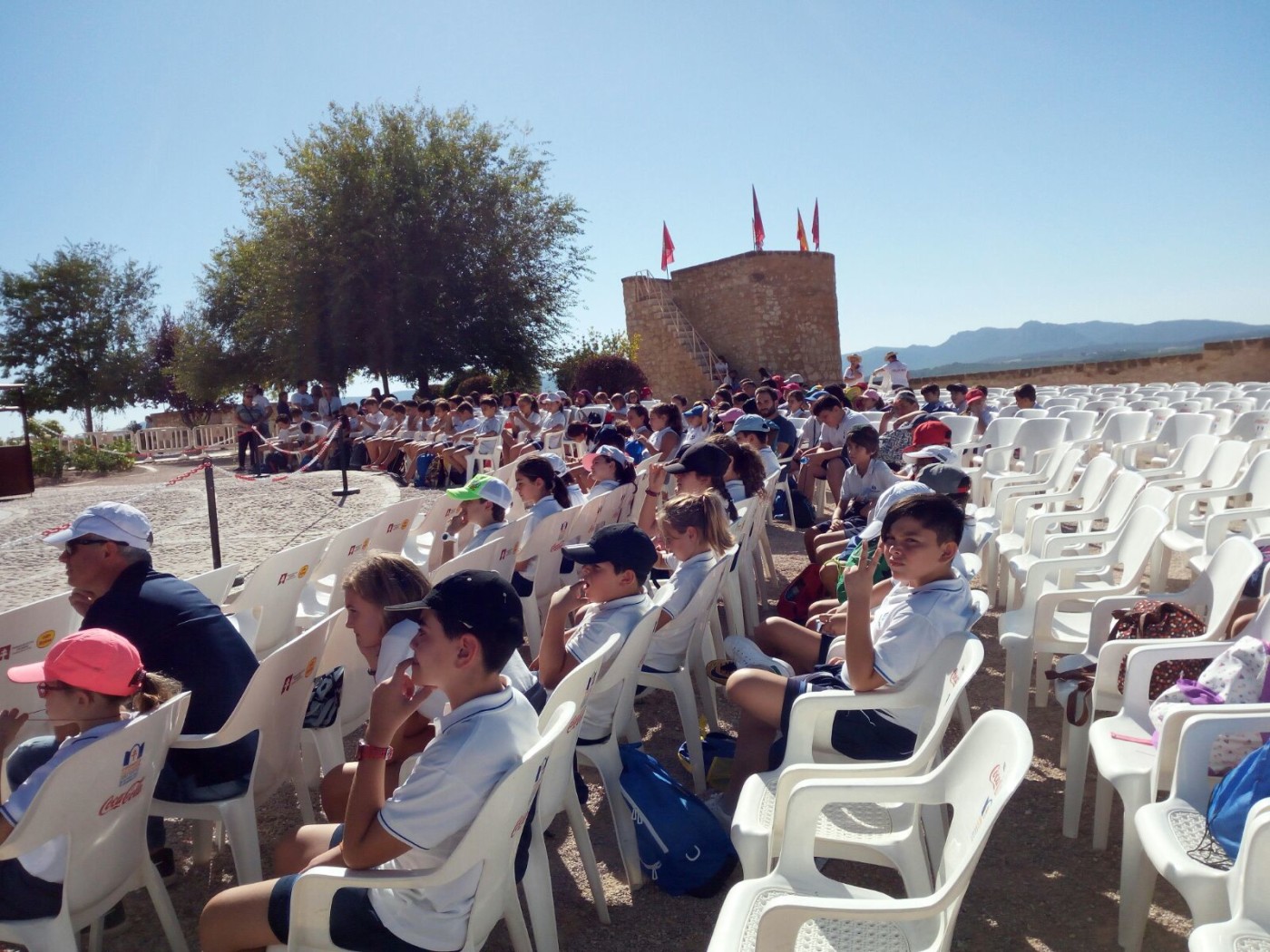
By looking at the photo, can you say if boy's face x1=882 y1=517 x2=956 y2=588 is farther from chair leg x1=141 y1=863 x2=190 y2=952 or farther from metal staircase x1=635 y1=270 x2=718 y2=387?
metal staircase x1=635 y1=270 x2=718 y2=387

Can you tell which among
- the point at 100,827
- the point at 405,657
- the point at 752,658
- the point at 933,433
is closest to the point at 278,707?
the point at 405,657

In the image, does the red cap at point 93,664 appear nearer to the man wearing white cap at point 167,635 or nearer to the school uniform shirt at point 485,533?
the man wearing white cap at point 167,635

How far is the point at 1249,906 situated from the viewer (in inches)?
64.9

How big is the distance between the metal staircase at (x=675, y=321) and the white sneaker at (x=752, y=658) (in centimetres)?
2292

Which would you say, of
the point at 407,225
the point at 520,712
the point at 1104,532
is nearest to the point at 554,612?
the point at 520,712

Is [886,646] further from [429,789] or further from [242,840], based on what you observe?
[242,840]

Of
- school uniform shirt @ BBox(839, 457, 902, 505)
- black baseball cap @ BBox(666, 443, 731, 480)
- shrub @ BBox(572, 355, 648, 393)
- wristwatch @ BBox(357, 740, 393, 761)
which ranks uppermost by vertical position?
shrub @ BBox(572, 355, 648, 393)

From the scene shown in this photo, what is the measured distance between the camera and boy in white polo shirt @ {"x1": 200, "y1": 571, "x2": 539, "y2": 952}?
1841 millimetres

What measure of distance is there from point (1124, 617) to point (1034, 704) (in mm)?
1180

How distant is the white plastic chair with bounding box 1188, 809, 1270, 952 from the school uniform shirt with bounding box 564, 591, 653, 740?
163cm

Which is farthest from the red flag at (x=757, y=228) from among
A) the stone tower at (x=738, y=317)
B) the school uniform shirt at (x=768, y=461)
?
the school uniform shirt at (x=768, y=461)

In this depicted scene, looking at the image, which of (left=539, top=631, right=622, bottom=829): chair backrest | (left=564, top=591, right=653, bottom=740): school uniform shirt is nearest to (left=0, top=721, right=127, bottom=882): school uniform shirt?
(left=539, top=631, right=622, bottom=829): chair backrest

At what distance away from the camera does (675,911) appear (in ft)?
8.68

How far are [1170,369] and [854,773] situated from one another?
20156 mm
